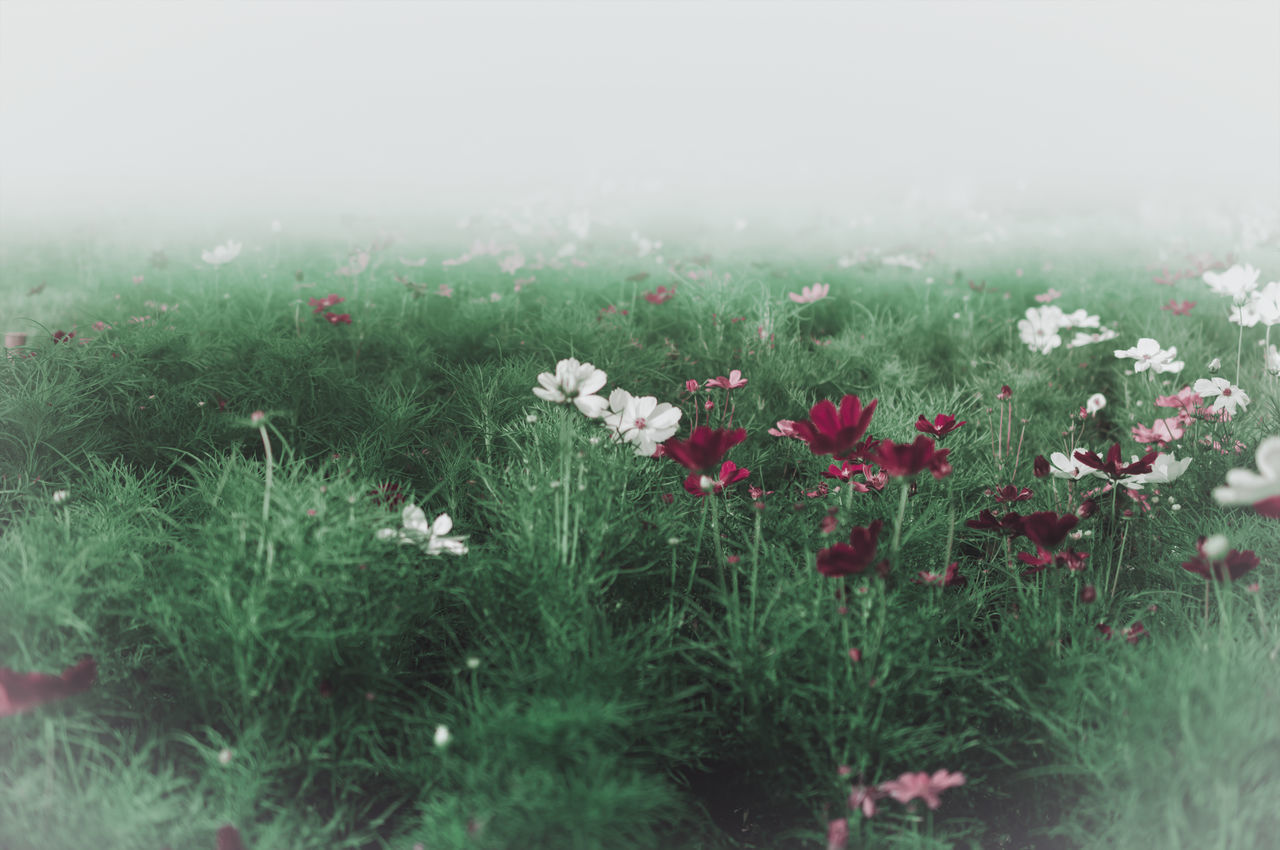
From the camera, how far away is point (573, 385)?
1132 mm

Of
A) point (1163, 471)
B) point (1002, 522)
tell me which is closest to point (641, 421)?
point (1002, 522)

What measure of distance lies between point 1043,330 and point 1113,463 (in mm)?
1631

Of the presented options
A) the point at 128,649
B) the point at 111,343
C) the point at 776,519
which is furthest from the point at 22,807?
the point at 111,343

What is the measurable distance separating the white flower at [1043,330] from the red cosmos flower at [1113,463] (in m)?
1.49

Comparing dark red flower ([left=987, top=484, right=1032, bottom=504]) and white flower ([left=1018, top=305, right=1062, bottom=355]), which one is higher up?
white flower ([left=1018, top=305, right=1062, bottom=355])

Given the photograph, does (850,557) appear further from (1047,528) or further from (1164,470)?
(1164,470)

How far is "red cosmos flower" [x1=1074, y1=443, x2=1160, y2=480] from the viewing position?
1176 mm

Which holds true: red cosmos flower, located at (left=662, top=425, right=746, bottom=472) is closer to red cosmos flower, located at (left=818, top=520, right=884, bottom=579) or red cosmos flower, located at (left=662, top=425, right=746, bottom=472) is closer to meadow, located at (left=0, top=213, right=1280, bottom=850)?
meadow, located at (left=0, top=213, right=1280, bottom=850)

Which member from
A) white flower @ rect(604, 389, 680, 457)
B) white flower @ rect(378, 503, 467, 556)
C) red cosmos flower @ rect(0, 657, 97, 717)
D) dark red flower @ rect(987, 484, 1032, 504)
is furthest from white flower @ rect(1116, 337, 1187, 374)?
red cosmos flower @ rect(0, 657, 97, 717)

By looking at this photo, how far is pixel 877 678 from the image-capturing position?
1006 millimetres

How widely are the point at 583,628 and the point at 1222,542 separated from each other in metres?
0.80

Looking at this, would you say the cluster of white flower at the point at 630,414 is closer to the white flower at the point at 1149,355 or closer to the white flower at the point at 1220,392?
the white flower at the point at 1220,392

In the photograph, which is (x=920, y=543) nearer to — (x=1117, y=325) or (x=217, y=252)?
(x=1117, y=325)

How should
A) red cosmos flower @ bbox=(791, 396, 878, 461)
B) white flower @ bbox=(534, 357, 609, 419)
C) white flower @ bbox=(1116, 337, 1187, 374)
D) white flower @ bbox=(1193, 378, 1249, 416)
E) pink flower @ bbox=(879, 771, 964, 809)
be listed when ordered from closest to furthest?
1. pink flower @ bbox=(879, 771, 964, 809)
2. red cosmos flower @ bbox=(791, 396, 878, 461)
3. white flower @ bbox=(534, 357, 609, 419)
4. white flower @ bbox=(1193, 378, 1249, 416)
5. white flower @ bbox=(1116, 337, 1187, 374)
